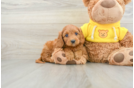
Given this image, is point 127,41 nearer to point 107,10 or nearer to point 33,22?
point 107,10

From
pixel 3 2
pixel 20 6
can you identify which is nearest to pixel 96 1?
pixel 20 6

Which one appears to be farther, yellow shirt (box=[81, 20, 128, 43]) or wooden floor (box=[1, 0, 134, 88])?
wooden floor (box=[1, 0, 134, 88])

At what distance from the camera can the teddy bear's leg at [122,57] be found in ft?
2.92

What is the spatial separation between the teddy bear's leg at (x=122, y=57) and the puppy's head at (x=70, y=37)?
26 cm

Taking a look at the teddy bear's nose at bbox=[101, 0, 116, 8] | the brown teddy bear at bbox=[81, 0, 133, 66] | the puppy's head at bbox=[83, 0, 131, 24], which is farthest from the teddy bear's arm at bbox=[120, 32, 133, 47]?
the teddy bear's nose at bbox=[101, 0, 116, 8]

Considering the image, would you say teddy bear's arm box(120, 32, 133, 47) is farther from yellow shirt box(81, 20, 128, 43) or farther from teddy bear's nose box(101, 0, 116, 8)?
teddy bear's nose box(101, 0, 116, 8)

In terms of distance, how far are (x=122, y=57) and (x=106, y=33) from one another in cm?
23

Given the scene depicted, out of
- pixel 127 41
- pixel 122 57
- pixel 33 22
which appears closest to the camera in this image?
pixel 122 57

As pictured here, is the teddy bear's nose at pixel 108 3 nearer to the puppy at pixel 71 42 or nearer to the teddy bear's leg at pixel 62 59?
the puppy at pixel 71 42

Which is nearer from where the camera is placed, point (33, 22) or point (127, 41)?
point (127, 41)

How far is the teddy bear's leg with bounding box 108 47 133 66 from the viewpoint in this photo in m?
0.89

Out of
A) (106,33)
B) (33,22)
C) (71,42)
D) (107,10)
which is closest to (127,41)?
(106,33)

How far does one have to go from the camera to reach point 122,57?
35.7 inches

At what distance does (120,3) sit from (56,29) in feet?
2.08
